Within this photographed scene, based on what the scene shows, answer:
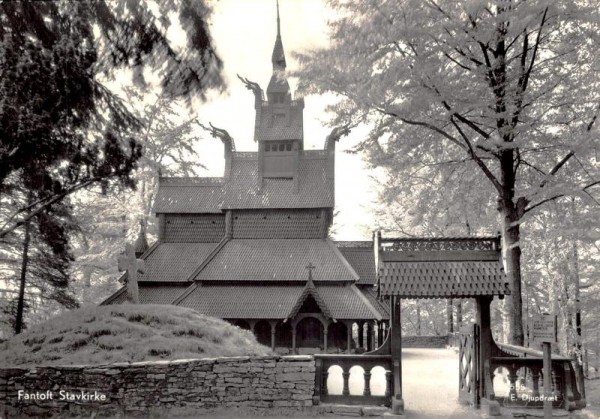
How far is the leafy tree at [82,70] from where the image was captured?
6242mm

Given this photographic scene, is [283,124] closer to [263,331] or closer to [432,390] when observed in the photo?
[263,331]

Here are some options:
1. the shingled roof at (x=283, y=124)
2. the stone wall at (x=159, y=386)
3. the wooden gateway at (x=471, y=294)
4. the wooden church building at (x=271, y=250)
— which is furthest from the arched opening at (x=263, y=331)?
the wooden gateway at (x=471, y=294)

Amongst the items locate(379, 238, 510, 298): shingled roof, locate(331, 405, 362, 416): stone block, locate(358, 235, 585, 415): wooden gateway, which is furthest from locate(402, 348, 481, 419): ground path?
locate(379, 238, 510, 298): shingled roof

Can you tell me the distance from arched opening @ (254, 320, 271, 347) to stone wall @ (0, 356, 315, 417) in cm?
1318

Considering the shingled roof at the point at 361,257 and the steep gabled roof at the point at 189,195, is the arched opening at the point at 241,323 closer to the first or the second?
the shingled roof at the point at 361,257

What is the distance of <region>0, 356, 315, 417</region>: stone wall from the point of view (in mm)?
9484

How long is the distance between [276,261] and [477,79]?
49.5 ft

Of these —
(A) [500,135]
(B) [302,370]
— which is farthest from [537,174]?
(B) [302,370]

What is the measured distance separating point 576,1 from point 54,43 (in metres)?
10.5

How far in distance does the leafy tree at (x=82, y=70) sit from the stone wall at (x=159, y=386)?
382cm

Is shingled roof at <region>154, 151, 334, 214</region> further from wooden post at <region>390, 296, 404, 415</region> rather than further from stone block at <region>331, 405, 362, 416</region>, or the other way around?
stone block at <region>331, 405, 362, 416</region>

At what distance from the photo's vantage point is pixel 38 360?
34.4 feet

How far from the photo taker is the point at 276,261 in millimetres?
24625

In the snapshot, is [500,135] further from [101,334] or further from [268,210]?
[268,210]
